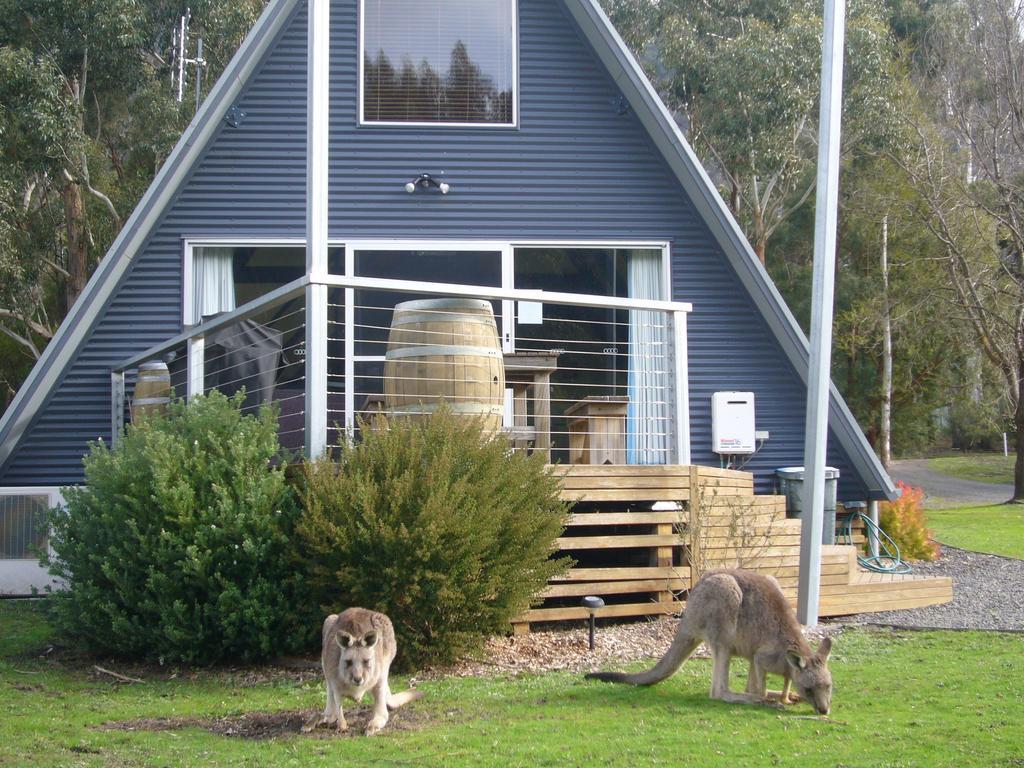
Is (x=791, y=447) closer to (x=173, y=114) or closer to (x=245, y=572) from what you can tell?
(x=245, y=572)

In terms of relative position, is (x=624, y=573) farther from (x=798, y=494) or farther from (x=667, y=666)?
(x=798, y=494)

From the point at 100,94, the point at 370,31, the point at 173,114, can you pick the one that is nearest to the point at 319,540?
the point at 370,31

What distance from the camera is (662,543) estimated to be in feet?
30.9

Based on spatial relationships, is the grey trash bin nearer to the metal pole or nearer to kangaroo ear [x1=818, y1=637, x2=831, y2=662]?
the metal pole

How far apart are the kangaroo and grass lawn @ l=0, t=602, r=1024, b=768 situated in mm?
139

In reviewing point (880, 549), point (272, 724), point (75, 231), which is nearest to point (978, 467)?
point (880, 549)

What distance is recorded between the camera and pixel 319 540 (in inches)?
297

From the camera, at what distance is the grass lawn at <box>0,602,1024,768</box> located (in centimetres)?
574

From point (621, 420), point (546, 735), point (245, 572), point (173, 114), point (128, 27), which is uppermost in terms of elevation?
point (128, 27)

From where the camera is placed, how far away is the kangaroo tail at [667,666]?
281 inches

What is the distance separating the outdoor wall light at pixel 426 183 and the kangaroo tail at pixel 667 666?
700 cm

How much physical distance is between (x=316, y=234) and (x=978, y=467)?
117 ft

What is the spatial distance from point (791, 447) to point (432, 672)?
676 centimetres

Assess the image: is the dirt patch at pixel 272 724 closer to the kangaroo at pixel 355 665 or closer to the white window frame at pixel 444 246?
the kangaroo at pixel 355 665
